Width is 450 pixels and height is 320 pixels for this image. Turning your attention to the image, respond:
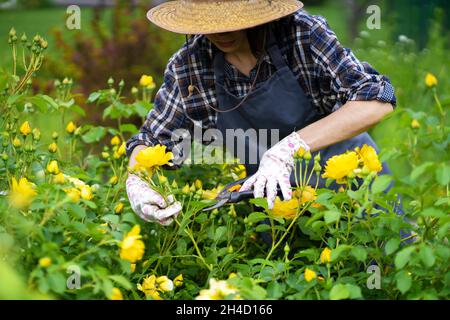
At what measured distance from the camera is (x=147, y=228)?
2293 mm

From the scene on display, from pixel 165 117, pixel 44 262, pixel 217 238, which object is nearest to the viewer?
pixel 44 262

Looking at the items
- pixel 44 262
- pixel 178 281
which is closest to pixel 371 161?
pixel 178 281

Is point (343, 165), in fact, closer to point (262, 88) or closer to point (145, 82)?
point (262, 88)

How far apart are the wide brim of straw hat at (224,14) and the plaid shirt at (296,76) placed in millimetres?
107

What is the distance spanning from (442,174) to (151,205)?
32.2 inches

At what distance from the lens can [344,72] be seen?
7.47 feet

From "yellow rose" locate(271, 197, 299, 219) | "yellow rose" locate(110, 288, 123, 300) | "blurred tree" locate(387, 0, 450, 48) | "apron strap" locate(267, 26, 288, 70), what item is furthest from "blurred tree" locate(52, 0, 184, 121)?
"yellow rose" locate(110, 288, 123, 300)

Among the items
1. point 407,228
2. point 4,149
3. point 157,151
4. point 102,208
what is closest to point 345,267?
point 407,228

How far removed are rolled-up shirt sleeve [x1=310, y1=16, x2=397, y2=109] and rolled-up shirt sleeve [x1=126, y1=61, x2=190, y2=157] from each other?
18.6 inches

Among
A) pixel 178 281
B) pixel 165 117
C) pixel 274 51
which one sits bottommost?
pixel 178 281
